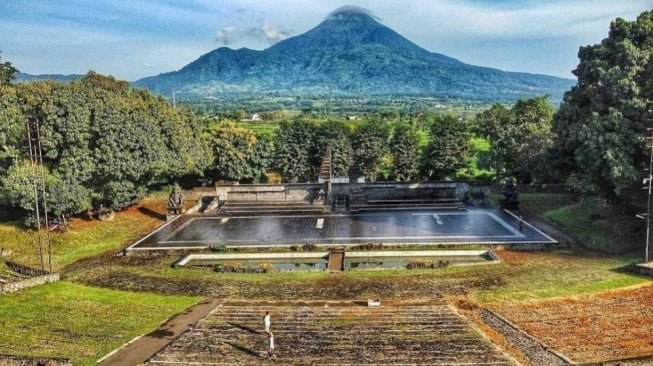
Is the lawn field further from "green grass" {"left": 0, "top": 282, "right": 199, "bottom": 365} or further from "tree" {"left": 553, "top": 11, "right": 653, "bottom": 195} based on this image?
"tree" {"left": 553, "top": 11, "right": 653, "bottom": 195}

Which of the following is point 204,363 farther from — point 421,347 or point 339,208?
point 339,208

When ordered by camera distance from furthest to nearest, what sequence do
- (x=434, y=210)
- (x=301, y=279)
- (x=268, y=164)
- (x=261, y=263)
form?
(x=268, y=164)
(x=434, y=210)
(x=261, y=263)
(x=301, y=279)

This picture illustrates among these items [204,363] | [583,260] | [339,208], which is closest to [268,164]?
[339,208]

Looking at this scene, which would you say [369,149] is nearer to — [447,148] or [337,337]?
[447,148]

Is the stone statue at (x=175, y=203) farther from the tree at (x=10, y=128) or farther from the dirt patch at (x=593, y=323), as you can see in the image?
the dirt patch at (x=593, y=323)

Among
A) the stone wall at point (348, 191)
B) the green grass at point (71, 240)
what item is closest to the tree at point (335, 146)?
the stone wall at point (348, 191)

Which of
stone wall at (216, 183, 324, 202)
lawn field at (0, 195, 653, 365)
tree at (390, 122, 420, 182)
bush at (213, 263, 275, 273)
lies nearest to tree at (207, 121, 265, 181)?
stone wall at (216, 183, 324, 202)

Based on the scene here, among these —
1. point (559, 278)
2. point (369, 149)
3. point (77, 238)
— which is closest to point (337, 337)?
point (559, 278)
